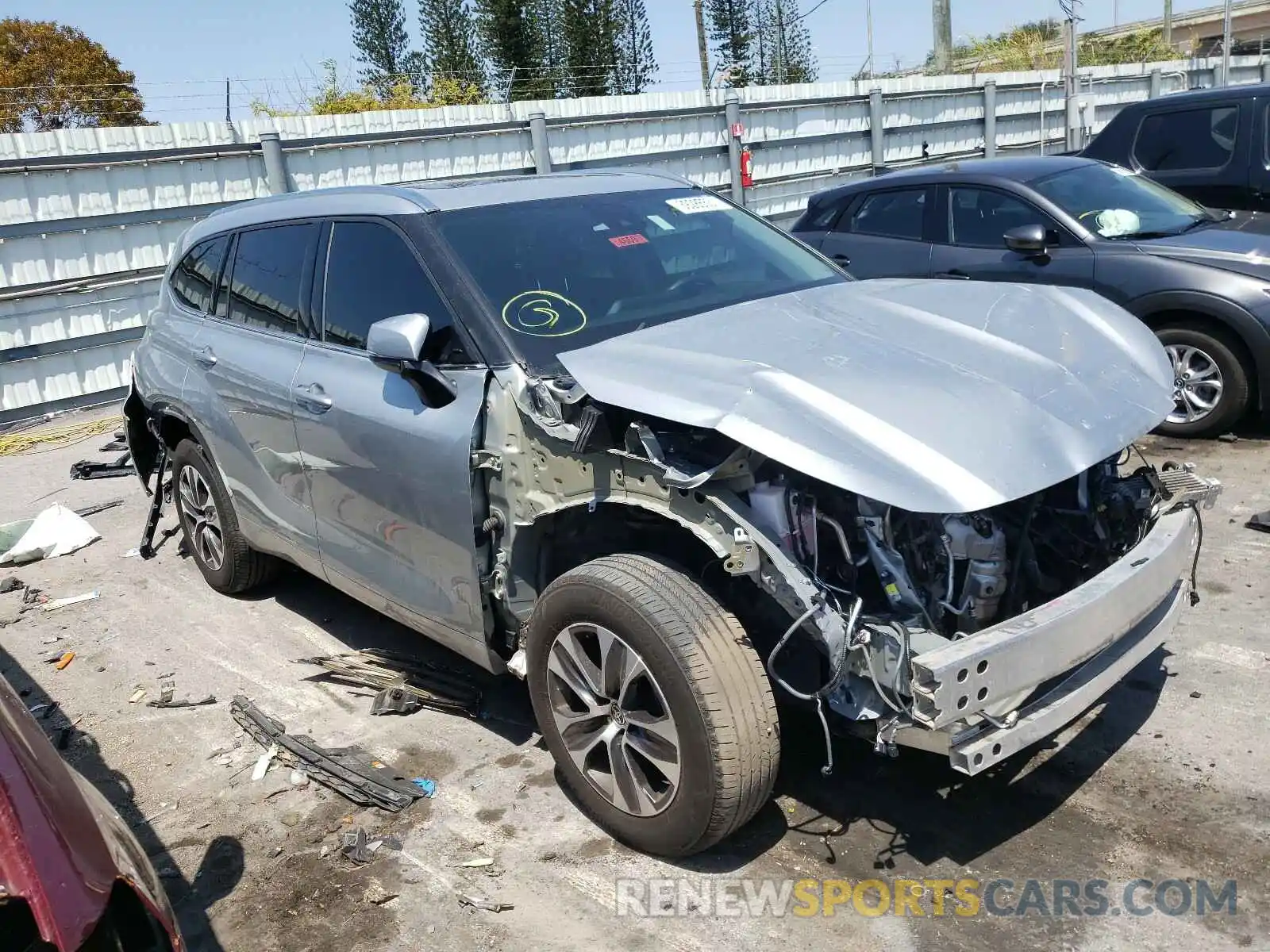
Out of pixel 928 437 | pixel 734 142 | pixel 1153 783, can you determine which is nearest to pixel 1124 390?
pixel 928 437

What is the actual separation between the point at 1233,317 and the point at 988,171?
6.52 feet

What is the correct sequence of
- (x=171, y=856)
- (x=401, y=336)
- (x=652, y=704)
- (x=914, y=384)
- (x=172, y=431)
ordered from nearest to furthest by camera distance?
(x=914, y=384) < (x=652, y=704) < (x=401, y=336) < (x=171, y=856) < (x=172, y=431)

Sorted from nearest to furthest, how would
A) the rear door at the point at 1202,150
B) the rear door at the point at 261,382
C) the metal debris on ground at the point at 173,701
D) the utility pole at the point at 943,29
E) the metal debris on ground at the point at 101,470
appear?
the rear door at the point at 261,382 → the metal debris on ground at the point at 173,701 → the metal debris on ground at the point at 101,470 → the rear door at the point at 1202,150 → the utility pole at the point at 943,29

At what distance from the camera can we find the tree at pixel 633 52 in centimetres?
3600

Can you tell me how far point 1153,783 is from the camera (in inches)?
127

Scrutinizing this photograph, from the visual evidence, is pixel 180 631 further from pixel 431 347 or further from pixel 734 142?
pixel 734 142

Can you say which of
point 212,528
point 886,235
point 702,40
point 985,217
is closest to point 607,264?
point 212,528

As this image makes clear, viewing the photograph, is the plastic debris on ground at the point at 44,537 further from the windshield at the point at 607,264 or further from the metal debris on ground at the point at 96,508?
the windshield at the point at 607,264

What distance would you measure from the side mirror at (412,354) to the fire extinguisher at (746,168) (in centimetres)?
1170

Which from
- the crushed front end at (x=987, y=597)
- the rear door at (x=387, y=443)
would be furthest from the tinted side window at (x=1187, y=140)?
the rear door at (x=387, y=443)

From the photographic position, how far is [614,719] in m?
3.09

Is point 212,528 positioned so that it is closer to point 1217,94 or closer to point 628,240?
point 628,240

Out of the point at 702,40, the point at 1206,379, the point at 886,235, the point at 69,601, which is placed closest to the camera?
the point at 69,601

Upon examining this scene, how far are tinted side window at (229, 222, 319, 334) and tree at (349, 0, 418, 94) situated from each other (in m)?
35.1
